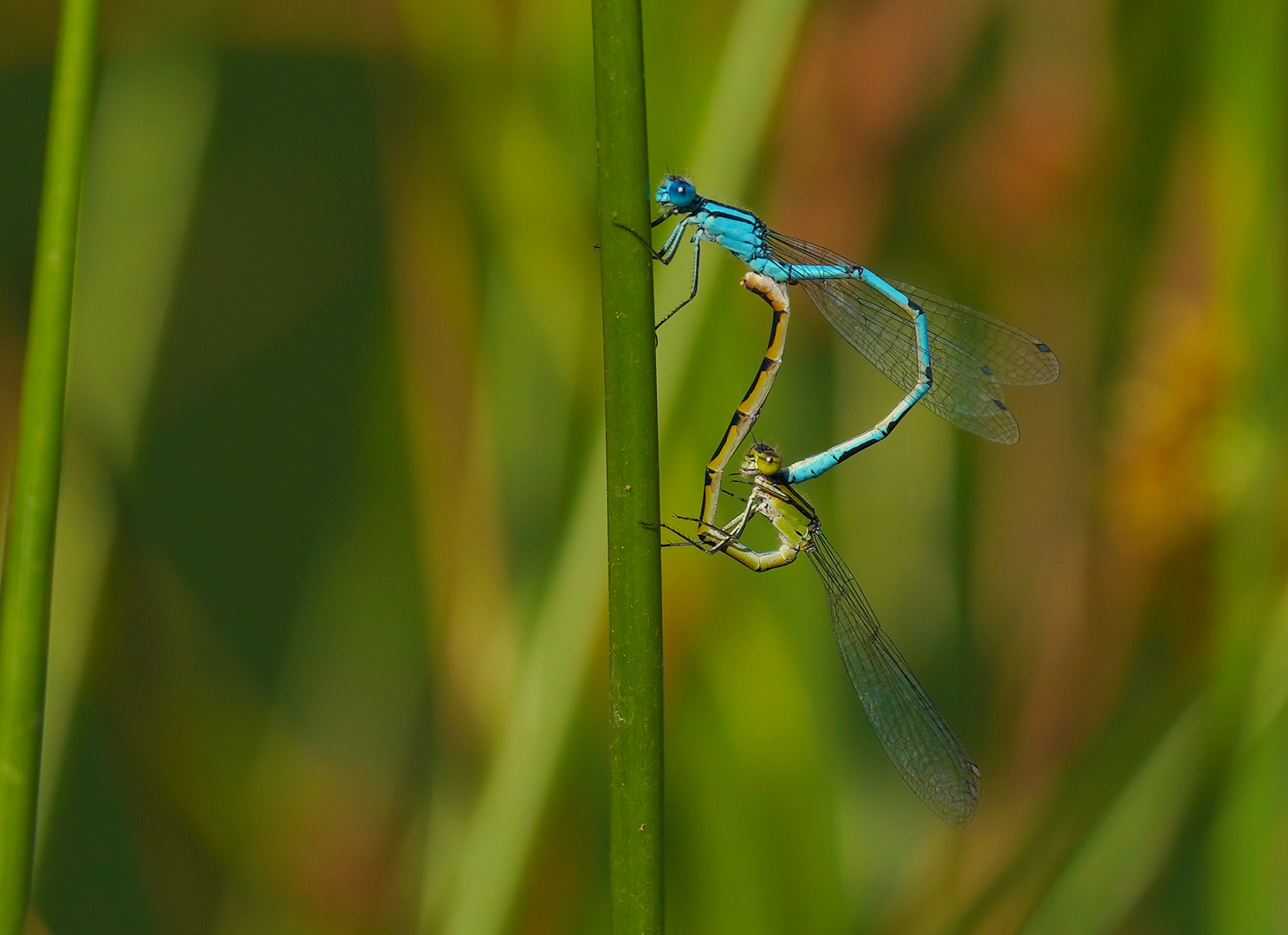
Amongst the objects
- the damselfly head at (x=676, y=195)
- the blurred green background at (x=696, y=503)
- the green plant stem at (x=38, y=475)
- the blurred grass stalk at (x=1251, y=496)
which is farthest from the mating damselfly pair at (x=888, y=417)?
the green plant stem at (x=38, y=475)

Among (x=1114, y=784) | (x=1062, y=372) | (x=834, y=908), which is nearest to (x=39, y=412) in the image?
(x=834, y=908)

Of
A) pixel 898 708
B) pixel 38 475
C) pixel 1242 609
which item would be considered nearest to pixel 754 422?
pixel 898 708

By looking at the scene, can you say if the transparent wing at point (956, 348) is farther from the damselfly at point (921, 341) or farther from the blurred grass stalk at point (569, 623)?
the blurred grass stalk at point (569, 623)

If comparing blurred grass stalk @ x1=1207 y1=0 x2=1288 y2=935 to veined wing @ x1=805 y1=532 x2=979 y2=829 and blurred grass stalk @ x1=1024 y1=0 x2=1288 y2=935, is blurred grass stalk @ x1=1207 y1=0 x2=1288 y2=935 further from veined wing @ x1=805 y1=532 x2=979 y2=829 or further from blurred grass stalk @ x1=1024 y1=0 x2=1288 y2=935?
veined wing @ x1=805 y1=532 x2=979 y2=829

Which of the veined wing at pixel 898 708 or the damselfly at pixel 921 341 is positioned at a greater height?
the damselfly at pixel 921 341

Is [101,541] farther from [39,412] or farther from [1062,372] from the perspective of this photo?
[1062,372]

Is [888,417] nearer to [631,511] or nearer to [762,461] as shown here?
[762,461]

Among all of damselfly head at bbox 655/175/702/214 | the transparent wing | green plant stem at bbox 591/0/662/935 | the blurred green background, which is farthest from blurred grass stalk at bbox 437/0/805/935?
green plant stem at bbox 591/0/662/935
